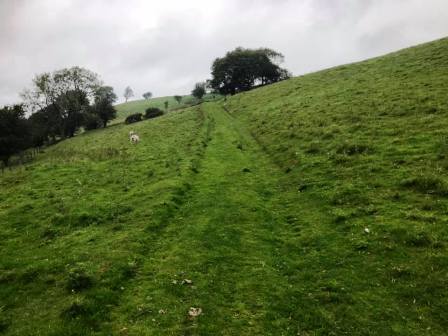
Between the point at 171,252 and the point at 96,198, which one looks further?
the point at 96,198

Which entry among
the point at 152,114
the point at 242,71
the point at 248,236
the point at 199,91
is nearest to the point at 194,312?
the point at 248,236

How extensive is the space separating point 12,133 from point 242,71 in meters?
76.7

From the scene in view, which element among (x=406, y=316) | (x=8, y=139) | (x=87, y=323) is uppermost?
(x=8, y=139)

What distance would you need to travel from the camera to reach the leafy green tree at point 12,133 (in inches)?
2524

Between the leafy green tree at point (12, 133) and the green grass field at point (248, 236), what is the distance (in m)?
30.8

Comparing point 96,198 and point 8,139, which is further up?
point 8,139

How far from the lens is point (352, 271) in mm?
15047

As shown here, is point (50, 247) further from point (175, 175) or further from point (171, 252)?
point (175, 175)

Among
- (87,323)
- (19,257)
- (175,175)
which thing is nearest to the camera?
(87,323)

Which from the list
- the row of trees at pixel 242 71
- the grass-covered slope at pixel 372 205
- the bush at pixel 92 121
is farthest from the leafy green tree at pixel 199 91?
the grass-covered slope at pixel 372 205

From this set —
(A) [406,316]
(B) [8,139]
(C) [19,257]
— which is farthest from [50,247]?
(B) [8,139]

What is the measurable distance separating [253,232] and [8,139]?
2326 inches

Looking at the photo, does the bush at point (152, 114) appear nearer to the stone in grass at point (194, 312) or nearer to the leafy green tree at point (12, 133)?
the leafy green tree at point (12, 133)

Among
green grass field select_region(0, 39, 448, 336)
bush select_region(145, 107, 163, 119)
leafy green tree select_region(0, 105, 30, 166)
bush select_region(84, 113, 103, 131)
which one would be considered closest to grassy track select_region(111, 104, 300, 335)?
green grass field select_region(0, 39, 448, 336)
